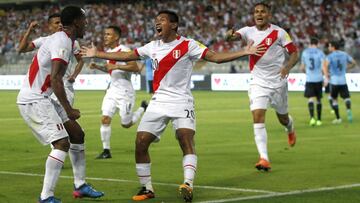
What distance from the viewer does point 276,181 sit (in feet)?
40.8

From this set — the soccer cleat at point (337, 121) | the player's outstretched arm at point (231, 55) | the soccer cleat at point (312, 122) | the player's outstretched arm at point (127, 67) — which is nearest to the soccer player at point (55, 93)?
the player's outstretched arm at point (231, 55)

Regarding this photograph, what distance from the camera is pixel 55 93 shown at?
9898 mm

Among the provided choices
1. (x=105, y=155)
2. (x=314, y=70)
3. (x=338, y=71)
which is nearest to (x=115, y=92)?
(x=105, y=155)

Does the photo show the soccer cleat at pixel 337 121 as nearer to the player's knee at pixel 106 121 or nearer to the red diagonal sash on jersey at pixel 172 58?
the player's knee at pixel 106 121

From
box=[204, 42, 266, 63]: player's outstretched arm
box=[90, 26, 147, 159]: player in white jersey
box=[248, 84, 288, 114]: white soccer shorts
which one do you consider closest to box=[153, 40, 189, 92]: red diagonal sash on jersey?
box=[204, 42, 266, 63]: player's outstretched arm

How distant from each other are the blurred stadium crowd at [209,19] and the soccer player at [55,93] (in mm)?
33875

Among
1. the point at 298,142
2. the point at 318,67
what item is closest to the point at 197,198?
the point at 298,142

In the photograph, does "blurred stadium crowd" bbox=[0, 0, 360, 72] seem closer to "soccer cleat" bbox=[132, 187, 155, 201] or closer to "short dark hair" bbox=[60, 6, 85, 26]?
"soccer cleat" bbox=[132, 187, 155, 201]

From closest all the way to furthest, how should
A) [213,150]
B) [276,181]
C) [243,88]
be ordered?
[276,181] < [213,150] < [243,88]

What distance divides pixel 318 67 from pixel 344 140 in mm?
6268

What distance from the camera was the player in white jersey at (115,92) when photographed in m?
16.1

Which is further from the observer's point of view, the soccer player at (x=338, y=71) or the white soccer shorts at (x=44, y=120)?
the soccer player at (x=338, y=71)

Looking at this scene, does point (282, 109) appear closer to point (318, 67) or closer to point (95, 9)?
point (318, 67)

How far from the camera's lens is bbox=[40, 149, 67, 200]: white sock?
32.7 feet
